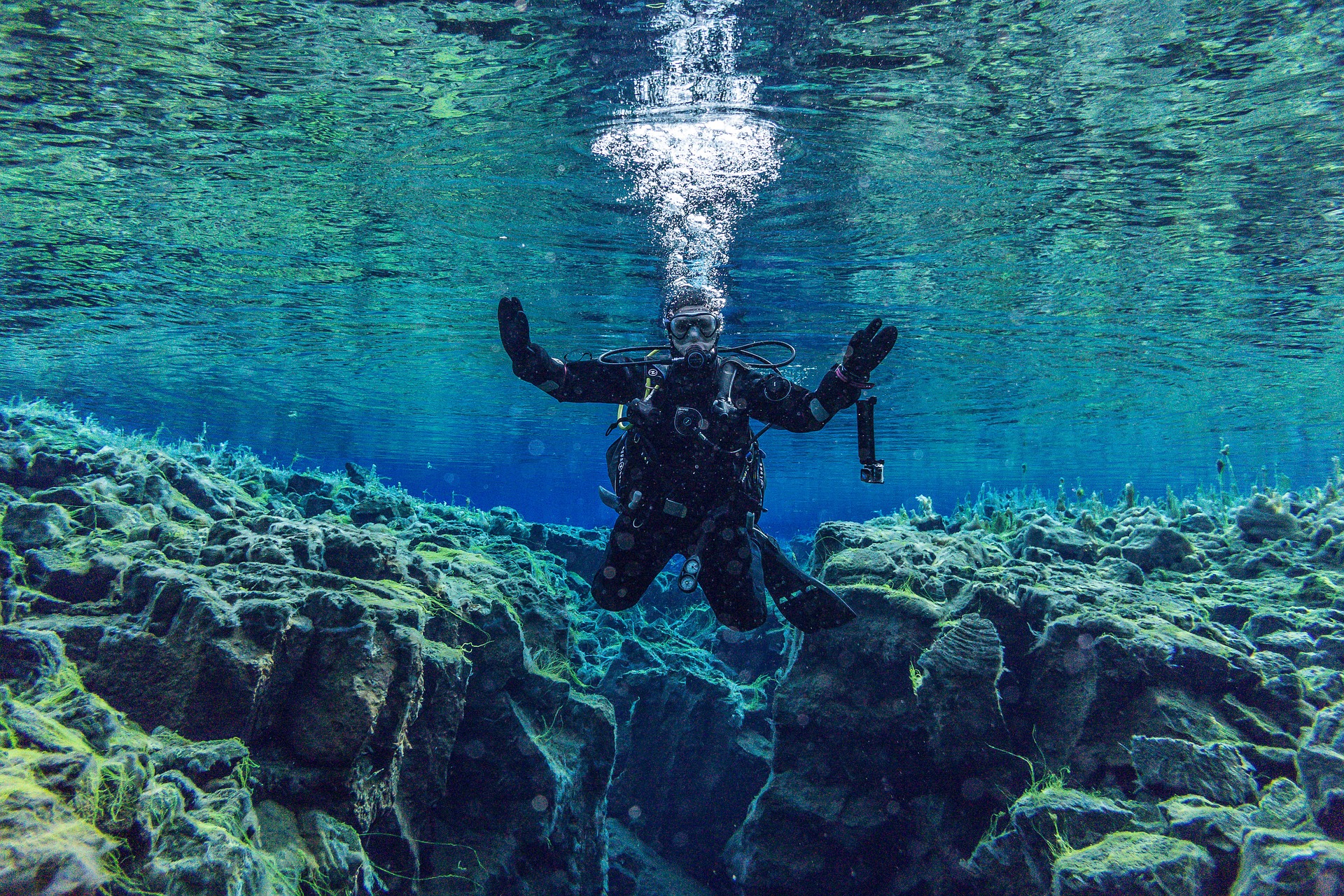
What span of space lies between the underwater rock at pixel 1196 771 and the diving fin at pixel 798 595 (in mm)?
2423

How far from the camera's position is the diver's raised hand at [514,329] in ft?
15.9

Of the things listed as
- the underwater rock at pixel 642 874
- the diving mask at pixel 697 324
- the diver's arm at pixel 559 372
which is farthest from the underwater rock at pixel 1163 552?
the underwater rock at pixel 642 874

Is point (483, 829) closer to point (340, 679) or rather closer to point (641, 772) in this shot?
point (340, 679)

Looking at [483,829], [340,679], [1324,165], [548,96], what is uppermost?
[548,96]

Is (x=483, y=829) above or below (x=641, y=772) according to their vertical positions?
above

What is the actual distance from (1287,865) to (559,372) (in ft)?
18.3

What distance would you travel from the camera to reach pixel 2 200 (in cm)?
962

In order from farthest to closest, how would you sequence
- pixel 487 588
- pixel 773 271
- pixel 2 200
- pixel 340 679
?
pixel 773 271 → pixel 2 200 → pixel 487 588 → pixel 340 679

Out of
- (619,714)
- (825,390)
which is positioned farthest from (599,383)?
(619,714)

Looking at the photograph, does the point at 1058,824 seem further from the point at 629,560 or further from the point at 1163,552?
the point at 1163,552

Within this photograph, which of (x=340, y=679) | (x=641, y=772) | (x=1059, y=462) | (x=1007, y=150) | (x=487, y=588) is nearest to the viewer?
(x=340, y=679)

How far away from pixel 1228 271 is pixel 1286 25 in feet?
22.8

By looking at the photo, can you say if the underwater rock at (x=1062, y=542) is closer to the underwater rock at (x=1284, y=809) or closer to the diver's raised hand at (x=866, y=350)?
the underwater rock at (x=1284, y=809)

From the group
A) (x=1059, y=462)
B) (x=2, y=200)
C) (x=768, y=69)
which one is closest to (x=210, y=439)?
(x=2, y=200)
